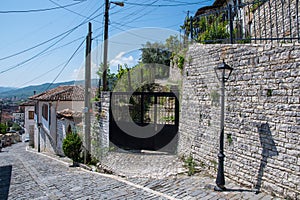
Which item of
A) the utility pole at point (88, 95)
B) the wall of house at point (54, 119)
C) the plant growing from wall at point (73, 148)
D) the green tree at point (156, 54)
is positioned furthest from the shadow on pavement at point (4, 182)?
the green tree at point (156, 54)

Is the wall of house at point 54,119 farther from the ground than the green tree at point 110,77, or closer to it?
closer to it

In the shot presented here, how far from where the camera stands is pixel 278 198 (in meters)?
4.03

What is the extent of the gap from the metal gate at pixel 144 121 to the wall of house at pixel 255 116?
1777mm

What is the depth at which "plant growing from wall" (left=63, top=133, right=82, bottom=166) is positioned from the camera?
29.8 feet

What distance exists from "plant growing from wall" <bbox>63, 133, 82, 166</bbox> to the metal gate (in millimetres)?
1479

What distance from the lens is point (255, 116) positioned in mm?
4621

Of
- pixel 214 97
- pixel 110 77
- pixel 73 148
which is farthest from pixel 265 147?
pixel 110 77

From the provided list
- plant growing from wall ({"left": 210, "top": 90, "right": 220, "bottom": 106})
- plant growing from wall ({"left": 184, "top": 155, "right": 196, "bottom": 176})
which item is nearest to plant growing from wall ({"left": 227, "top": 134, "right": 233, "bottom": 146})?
plant growing from wall ({"left": 210, "top": 90, "right": 220, "bottom": 106})

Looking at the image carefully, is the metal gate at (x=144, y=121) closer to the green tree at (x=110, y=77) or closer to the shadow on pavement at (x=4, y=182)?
the green tree at (x=110, y=77)

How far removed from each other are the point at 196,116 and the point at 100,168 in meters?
4.07

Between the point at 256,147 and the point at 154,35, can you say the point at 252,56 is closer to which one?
the point at 256,147

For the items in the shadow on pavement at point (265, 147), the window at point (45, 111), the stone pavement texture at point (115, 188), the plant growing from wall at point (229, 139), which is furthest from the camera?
the window at point (45, 111)

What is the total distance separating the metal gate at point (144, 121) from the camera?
8273mm

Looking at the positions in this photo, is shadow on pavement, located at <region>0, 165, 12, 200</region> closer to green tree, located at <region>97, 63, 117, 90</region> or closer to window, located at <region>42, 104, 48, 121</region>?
green tree, located at <region>97, 63, 117, 90</region>
